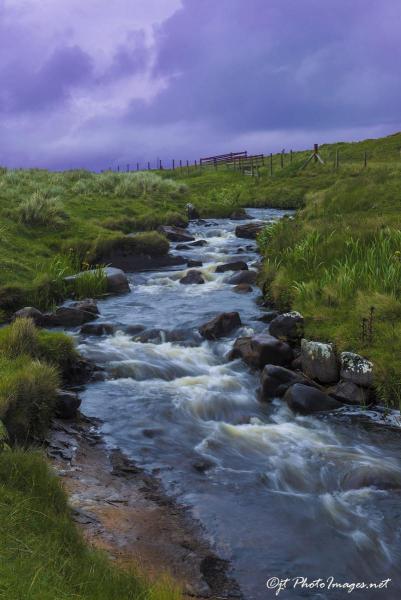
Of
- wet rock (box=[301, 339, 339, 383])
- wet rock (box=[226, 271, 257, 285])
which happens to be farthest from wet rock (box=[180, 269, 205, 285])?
wet rock (box=[301, 339, 339, 383])

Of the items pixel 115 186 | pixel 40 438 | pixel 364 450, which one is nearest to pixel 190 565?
pixel 40 438

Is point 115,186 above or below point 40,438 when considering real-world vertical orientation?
above

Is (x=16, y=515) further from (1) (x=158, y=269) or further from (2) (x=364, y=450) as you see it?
(1) (x=158, y=269)

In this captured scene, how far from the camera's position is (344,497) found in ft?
24.1

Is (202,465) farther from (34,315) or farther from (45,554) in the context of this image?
(34,315)

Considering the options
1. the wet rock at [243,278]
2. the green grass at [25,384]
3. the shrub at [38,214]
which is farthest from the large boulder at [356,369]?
the shrub at [38,214]

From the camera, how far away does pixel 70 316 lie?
15297 millimetres

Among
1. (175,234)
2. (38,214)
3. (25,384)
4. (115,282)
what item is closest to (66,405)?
(25,384)

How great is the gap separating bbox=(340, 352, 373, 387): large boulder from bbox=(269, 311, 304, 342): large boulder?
81.7 inches

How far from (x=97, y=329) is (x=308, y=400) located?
21.3ft

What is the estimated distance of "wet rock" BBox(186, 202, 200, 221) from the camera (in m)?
38.0

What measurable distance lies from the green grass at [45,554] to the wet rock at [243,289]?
43.4 ft

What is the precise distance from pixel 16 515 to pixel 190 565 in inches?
73.5

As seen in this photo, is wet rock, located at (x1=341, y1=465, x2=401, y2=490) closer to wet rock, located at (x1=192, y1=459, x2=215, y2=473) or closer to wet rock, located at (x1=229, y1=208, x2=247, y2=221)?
wet rock, located at (x1=192, y1=459, x2=215, y2=473)
